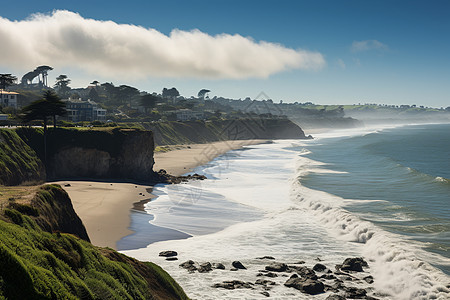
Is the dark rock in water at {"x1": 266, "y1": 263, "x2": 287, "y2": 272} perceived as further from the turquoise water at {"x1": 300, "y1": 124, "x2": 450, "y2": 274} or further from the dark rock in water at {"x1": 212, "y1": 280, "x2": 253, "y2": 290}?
the turquoise water at {"x1": 300, "y1": 124, "x2": 450, "y2": 274}

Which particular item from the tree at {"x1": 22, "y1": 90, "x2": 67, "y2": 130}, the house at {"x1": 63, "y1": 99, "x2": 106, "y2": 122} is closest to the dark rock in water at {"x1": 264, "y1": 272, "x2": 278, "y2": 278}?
the tree at {"x1": 22, "y1": 90, "x2": 67, "y2": 130}

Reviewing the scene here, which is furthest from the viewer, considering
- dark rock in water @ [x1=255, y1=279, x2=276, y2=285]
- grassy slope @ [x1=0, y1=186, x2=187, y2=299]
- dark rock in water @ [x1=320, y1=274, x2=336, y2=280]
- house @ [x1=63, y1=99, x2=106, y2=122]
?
house @ [x1=63, y1=99, x2=106, y2=122]

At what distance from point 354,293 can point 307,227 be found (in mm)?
13661

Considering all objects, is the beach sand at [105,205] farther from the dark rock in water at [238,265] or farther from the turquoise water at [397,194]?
the turquoise water at [397,194]

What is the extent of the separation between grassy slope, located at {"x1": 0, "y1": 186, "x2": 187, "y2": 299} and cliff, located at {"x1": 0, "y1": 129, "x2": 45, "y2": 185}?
29.1m

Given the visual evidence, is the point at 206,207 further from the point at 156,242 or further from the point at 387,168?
the point at 387,168

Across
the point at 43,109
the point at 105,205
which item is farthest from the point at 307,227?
the point at 43,109

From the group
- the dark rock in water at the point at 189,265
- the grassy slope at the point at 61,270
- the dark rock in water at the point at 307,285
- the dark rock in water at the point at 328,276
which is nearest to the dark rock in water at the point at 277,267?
the dark rock in water at the point at 307,285

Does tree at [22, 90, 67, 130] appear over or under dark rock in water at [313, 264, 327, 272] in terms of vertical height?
over

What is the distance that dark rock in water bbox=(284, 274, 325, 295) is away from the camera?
71.9 ft

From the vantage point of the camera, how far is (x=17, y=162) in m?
45.5

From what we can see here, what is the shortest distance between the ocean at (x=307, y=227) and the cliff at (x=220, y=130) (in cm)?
6607

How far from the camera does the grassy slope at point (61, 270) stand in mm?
10000

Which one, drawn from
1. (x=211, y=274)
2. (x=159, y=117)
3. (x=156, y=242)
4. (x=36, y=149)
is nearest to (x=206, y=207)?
(x=156, y=242)
